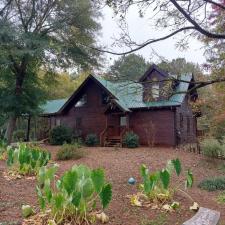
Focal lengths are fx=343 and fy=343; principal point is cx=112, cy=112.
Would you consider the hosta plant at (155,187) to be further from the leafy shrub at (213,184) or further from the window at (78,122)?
the window at (78,122)

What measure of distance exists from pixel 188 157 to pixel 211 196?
7.95 m

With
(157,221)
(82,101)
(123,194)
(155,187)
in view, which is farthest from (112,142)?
(157,221)

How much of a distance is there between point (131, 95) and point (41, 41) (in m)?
14.3

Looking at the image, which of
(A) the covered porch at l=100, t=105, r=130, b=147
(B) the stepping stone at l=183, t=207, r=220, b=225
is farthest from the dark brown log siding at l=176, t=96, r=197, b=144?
(B) the stepping stone at l=183, t=207, r=220, b=225

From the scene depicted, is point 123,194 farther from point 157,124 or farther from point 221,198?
point 157,124

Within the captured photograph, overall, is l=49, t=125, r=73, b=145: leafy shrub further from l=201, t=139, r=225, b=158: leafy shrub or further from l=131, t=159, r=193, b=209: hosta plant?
l=131, t=159, r=193, b=209: hosta plant

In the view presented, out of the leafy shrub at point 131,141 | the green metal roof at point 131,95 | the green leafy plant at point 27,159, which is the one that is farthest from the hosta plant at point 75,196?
the leafy shrub at point 131,141

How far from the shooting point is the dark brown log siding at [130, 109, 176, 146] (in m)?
21.9

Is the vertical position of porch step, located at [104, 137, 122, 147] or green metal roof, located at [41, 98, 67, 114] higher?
green metal roof, located at [41, 98, 67, 114]

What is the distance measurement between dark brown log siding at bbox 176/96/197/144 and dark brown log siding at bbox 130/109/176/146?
623 millimetres

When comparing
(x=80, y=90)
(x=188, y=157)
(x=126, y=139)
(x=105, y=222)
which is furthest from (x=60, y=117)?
(x=105, y=222)

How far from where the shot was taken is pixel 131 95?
7539 millimetres

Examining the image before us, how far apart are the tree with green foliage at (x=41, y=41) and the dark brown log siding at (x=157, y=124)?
4952 millimetres

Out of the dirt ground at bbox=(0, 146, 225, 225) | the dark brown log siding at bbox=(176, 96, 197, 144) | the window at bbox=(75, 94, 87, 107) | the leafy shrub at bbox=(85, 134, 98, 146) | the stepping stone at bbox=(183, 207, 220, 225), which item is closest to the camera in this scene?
the stepping stone at bbox=(183, 207, 220, 225)
